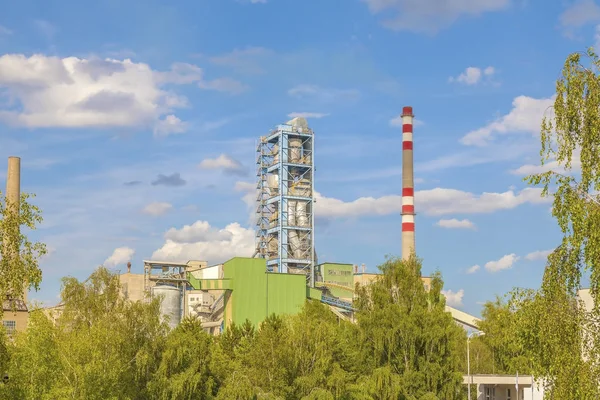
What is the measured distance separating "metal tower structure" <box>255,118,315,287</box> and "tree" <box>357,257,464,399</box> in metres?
57.2

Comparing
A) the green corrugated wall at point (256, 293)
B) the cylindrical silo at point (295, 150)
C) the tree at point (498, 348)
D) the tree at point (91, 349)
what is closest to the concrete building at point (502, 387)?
the tree at point (498, 348)

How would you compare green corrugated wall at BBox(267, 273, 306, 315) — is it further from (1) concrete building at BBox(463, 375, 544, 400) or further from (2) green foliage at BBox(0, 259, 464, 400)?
(2) green foliage at BBox(0, 259, 464, 400)

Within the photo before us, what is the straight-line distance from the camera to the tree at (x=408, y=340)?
54.3m

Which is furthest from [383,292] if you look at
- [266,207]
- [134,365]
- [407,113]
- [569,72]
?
[266,207]

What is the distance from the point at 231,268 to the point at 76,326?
43.2 m

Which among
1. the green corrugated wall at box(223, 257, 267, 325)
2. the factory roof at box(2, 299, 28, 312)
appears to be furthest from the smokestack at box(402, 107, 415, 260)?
the factory roof at box(2, 299, 28, 312)

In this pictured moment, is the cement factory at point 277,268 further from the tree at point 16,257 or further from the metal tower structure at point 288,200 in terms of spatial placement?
the tree at point 16,257

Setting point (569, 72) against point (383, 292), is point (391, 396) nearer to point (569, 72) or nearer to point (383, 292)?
point (383, 292)

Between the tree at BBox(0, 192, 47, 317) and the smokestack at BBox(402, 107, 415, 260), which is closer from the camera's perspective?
the tree at BBox(0, 192, 47, 317)

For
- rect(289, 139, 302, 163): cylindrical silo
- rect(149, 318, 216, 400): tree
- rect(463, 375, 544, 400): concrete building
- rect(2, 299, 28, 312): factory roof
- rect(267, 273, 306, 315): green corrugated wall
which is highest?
rect(289, 139, 302, 163): cylindrical silo

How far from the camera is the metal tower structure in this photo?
11662 centimetres

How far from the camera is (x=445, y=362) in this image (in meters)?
55.7

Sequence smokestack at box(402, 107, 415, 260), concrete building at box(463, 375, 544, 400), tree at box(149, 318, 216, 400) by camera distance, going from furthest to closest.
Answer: smokestack at box(402, 107, 415, 260) → concrete building at box(463, 375, 544, 400) → tree at box(149, 318, 216, 400)

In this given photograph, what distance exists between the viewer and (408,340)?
2183 inches
